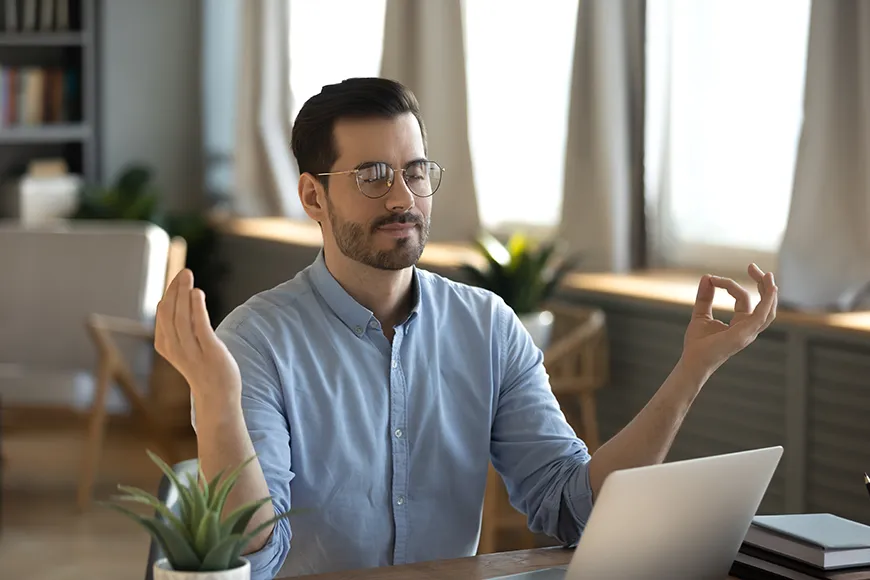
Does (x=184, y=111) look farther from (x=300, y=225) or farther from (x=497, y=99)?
(x=497, y=99)

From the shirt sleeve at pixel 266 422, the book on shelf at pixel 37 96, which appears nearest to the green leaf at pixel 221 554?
the shirt sleeve at pixel 266 422

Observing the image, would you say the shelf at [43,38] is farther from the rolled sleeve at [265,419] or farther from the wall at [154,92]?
the rolled sleeve at [265,419]

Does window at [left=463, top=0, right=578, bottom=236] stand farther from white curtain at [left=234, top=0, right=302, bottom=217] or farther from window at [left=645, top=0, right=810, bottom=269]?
white curtain at [left=234, top=0, right=302, bottom=217]

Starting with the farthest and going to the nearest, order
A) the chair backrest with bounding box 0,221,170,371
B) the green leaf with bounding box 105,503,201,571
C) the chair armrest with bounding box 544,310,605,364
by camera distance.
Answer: the chair backrest with bounding box 0,221,170,371 < the chair armrest with bounding box 544,310,605,364 < the green leaf with bounding box 105,503,201,571

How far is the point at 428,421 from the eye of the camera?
1.91 metres

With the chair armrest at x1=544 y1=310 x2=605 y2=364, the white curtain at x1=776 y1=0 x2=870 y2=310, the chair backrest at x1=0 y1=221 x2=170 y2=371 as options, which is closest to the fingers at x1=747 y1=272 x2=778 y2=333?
the white curtain at x1=776 y1=0 x2=870 y2=310

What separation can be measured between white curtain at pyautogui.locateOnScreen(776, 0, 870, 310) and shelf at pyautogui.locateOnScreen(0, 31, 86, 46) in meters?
4.10

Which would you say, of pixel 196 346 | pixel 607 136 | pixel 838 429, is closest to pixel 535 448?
pixel 196 346

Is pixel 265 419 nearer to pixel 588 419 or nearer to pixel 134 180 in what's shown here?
pixel 588 419

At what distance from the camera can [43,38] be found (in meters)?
6.06

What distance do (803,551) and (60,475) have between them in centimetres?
414

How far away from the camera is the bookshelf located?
19.8 feet

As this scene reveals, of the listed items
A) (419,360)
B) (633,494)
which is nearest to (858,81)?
(419,360)

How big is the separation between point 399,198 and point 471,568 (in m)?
0.57
